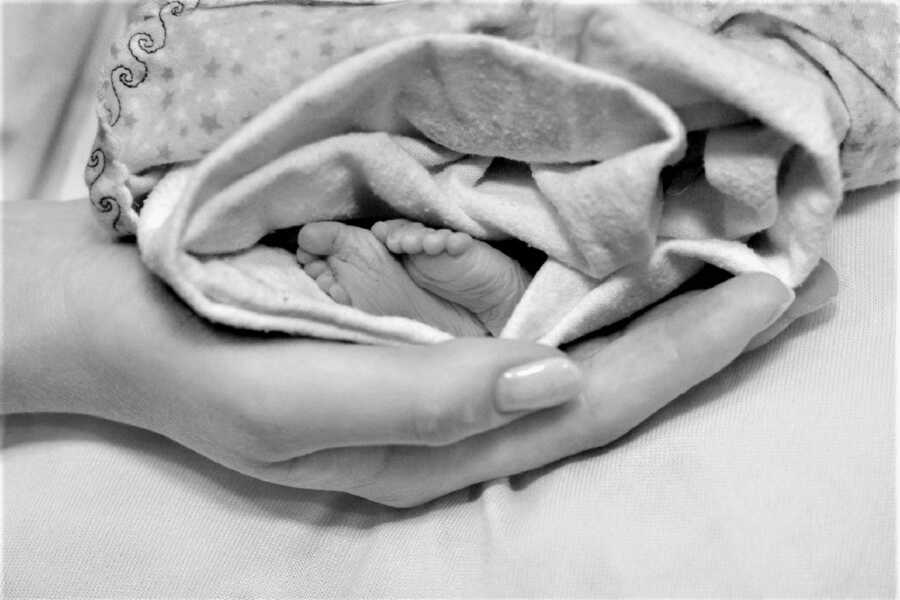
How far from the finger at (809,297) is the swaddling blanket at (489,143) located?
40mm

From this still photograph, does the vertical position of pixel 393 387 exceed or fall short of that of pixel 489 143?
it falls short

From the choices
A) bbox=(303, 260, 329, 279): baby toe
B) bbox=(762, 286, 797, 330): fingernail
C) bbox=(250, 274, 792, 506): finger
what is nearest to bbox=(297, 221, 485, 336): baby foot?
bbox=(303, 260, 329, 279): baby toe

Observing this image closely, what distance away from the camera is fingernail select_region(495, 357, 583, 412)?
621 millimetres

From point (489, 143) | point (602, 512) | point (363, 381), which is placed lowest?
point (602, 512)

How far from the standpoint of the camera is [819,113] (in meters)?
0.57

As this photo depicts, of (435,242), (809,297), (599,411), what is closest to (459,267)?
(435,242)

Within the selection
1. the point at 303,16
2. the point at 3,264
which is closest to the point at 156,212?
the point at 303,16

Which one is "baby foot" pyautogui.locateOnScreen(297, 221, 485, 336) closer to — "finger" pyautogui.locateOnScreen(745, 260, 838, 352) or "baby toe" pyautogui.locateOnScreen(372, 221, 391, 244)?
"baby toe" pyautogui.locateOnScreen(372, 221, 391, 244)

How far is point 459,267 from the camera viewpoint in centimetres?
68

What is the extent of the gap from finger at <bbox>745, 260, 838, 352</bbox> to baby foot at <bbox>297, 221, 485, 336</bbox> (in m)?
0.29

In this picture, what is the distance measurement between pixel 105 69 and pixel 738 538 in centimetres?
68

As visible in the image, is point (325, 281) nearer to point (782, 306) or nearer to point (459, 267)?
point (459, 267)

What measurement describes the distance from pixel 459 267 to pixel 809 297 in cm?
30

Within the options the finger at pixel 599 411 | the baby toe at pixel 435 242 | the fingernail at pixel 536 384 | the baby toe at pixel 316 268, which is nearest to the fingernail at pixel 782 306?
the finger at pixel 599 411
